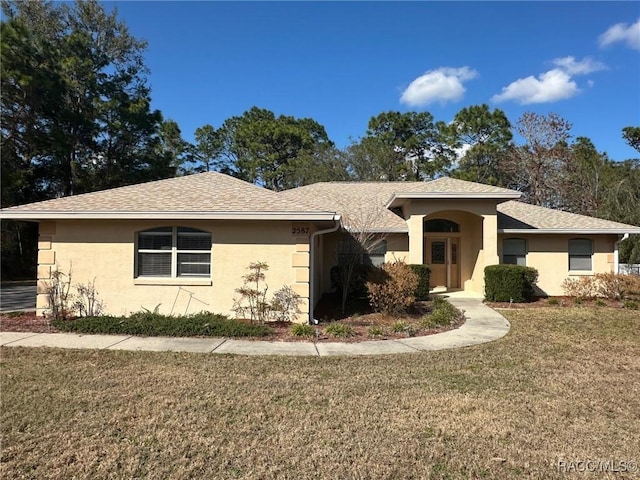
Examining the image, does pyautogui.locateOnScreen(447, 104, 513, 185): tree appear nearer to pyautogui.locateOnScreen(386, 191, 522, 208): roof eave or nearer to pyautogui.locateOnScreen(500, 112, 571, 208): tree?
pyautogui.locateOnScreen(500, 112, 571, 208): tree

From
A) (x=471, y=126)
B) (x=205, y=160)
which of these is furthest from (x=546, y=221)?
(x=205, y=160)

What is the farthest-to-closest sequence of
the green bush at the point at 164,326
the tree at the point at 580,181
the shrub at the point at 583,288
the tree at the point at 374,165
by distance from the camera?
the tree at the point at 374,165 → the tree at the point at 580,181 → the shrub at the point at 583,288 → the green bush at the point at 164,326

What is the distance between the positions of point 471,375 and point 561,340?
3773 millimetres

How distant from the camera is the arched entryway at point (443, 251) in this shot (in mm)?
16922

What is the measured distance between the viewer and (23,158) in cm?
2556

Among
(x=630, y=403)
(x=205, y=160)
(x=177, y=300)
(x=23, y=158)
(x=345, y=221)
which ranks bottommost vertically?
(x=630, y=403)

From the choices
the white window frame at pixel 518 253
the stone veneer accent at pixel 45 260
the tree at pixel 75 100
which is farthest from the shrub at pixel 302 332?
the tree at pixel 75 100

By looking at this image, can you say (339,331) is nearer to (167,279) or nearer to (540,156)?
(167,279)

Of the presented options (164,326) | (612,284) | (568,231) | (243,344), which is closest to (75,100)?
(164,326)

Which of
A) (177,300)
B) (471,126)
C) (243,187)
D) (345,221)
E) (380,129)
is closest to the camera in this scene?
(177,300)

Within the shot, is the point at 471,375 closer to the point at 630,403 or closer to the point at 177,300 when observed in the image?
the point at 630,403

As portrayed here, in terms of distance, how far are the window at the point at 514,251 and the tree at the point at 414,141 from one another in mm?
21284

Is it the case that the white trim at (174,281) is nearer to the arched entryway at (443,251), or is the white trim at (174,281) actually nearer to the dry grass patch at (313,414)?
the dry grass patch at (313,414)

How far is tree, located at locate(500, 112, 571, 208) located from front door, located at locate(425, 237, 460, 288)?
19.6 m
